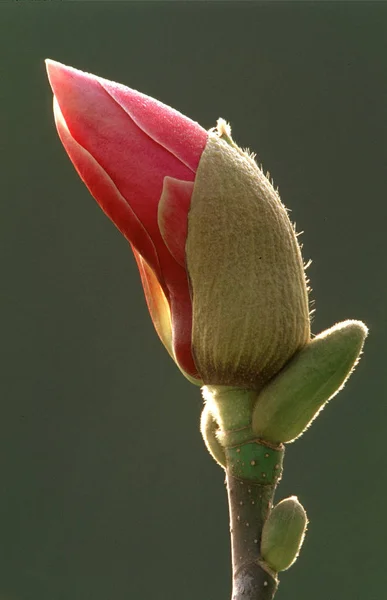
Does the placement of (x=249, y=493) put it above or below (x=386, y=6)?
below

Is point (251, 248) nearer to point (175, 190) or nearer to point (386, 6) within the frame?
point (175, 190)

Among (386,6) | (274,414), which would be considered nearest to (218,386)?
(274,414)

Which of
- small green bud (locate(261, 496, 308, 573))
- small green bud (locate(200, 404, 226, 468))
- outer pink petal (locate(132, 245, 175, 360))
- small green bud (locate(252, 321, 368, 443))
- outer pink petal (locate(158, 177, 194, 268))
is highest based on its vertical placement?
outer pink petal (locate(158, 177, 194, 268))

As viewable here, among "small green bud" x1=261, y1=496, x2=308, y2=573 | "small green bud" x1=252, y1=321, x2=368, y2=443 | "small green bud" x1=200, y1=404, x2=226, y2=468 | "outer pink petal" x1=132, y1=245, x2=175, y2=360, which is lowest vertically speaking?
"small green bud" x1=261, y1=496, x2=308, y2=573

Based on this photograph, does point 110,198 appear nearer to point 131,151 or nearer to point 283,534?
point 131,151

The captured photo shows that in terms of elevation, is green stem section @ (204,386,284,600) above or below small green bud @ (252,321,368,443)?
below

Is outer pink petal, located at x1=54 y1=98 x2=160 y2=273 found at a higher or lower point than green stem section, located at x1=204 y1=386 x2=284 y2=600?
higher
